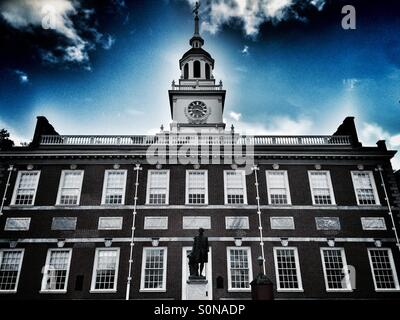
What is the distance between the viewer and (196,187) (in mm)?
21906

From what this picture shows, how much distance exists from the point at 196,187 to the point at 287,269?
7.49 meters

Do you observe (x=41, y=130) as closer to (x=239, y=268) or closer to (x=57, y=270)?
(x=57, y=270)

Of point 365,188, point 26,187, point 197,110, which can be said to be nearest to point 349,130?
point 365,188

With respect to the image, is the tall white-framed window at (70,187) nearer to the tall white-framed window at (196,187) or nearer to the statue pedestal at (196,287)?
the tall white-framed window at (196,187)

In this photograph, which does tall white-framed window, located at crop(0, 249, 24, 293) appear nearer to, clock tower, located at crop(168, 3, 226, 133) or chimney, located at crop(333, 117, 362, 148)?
clock tower, located at crop(168, 3, 226, 133)

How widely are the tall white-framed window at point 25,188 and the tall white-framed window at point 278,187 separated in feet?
50.1

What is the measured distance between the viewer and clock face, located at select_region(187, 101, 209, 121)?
3254 centimetres

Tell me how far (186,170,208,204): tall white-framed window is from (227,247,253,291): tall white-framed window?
12.0ft

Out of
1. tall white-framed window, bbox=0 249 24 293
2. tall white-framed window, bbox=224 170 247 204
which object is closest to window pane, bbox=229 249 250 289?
tall white-framed window, bbox=224 170 247 204

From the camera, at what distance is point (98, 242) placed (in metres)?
20.2

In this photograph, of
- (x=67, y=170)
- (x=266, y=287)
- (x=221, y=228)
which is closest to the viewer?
(x=266, y=287)

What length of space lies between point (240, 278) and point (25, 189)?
1481 cm

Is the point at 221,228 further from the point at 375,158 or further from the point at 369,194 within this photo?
the point at 375,158
